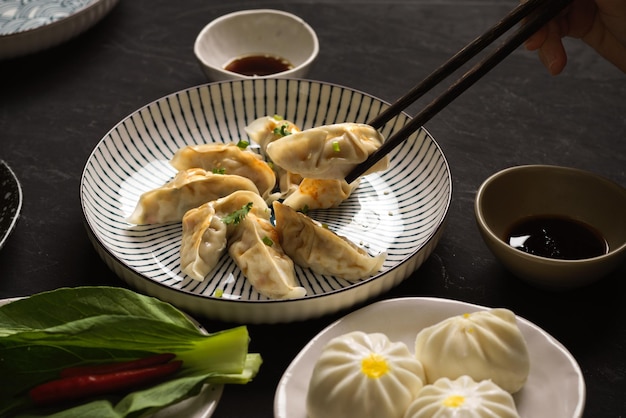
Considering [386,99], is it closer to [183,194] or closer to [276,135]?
[276,135]

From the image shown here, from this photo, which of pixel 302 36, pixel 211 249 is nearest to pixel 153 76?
pixel 302 36

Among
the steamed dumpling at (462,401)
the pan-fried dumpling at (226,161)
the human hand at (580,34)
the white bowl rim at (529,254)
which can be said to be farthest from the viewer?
the human hand at (580,34)

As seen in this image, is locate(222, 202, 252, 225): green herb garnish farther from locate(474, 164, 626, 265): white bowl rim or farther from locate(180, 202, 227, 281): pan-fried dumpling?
locate(474, 164, 626, 265): white bowl rim

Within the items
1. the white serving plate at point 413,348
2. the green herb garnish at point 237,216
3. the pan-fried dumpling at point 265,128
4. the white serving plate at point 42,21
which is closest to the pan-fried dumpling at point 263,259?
the green herb garnish at point 237,216

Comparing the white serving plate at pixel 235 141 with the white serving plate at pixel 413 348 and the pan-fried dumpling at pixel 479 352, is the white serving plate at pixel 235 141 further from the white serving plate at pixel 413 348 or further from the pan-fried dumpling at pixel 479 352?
the pan-fried dumpling at pixel 479 352

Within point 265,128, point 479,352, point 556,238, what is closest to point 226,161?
point 265,128

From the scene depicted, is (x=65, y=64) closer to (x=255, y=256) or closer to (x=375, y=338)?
(x=255, y=256)
